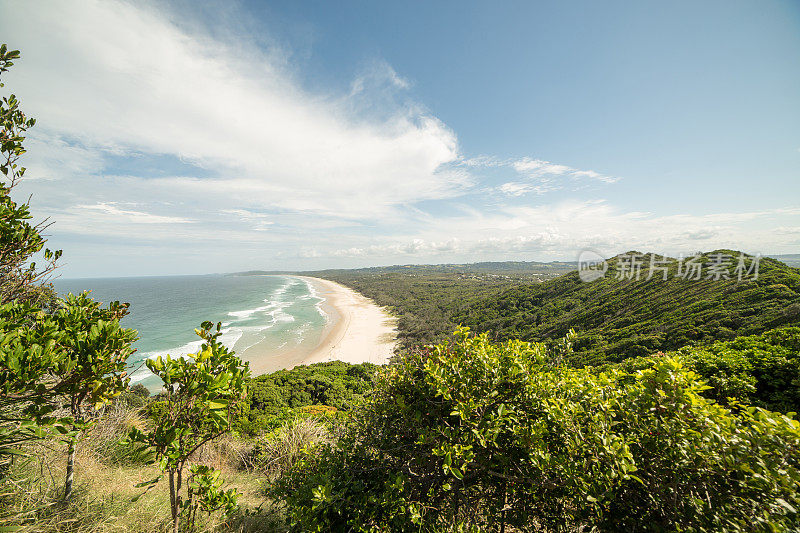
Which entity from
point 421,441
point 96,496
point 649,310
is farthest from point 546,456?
point 649,310

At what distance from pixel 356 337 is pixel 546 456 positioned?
143 feet

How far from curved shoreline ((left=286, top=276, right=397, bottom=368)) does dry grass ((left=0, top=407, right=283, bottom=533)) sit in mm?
23259

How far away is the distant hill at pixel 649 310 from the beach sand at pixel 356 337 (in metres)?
14.2

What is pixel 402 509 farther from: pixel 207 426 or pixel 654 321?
pixel 654 321

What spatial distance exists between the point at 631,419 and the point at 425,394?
1932 mm

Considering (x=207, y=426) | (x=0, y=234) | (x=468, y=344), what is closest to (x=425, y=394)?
(x=468, y=344)

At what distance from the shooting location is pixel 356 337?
145 ft

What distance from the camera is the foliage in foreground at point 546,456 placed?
6.61 feet

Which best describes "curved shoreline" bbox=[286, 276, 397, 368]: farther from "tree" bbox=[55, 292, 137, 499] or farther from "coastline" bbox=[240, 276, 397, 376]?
"tree" bbox=[55, 292, 137, 499]

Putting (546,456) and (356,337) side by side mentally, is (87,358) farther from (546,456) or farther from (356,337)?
(356,337)

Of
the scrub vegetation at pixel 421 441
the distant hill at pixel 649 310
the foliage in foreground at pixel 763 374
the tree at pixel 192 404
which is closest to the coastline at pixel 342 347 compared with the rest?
the distant hill at pixel 649 310

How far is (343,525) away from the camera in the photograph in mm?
2834

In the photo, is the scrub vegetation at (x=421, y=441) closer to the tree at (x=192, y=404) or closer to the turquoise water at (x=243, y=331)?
the tree at (x=192, y=404)

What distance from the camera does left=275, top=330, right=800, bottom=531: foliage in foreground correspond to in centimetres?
202
